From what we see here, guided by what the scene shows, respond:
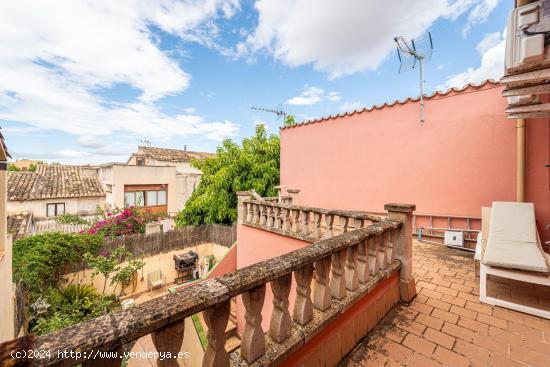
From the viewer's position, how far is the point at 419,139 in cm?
521

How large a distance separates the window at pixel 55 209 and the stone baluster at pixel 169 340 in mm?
17029

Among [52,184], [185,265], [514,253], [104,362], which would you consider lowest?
[185,265]

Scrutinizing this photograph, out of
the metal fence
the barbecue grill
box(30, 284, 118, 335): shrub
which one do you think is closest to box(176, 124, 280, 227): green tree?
the barbecue grill

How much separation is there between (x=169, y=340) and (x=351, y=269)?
1637 mm

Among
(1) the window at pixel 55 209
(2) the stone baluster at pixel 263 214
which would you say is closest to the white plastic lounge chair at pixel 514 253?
(2) the stone baluster at pixel 263 214

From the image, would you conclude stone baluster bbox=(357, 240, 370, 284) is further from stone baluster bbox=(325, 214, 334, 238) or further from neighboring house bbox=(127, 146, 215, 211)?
neighboring house bbox=(127, 146, 215, 211)

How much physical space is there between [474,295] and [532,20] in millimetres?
2940

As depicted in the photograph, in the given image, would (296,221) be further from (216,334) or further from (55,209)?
(55,209)

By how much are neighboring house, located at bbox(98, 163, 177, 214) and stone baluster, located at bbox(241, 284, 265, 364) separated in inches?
578

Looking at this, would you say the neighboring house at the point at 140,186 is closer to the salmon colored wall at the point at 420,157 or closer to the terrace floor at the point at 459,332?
the salmon colored wall at the point at 420,157

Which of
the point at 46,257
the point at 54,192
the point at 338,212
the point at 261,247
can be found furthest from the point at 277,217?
the point at 54,192

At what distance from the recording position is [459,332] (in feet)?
7.14

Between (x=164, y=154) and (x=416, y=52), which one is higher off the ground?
(x=416, y=52)

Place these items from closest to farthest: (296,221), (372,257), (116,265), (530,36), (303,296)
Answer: (303,296)
(530,36)
(372,257)
(296,221)
(116,265)
